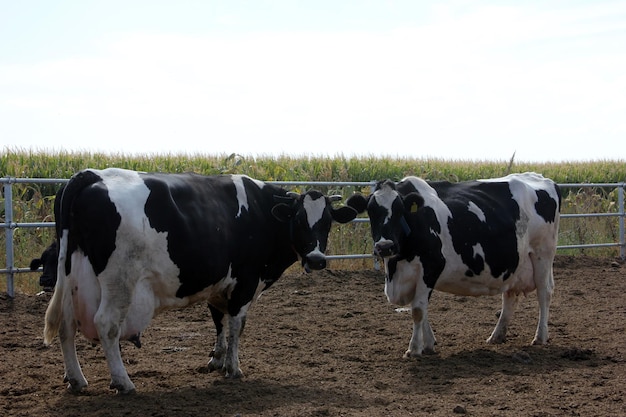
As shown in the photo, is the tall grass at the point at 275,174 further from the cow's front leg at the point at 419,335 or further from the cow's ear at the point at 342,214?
the cow's front leg at the point at 419,335

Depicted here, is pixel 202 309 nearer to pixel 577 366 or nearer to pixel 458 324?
pixel 458 324

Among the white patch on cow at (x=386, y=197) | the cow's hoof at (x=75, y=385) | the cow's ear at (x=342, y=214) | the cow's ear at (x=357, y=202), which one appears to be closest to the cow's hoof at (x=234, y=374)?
the cow's hoof at (x=75, y=385)

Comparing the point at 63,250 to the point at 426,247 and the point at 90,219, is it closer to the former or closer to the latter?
the point at 90,219

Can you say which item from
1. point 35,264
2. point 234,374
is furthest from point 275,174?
point 234,374

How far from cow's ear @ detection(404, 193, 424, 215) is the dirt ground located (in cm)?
139

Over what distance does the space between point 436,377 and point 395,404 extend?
1.05 m

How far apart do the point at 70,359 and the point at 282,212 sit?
7.47 feet

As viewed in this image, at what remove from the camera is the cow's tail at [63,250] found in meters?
6.38

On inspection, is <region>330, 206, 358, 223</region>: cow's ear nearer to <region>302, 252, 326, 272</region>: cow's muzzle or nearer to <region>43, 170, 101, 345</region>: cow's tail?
<region>302, 252, 326, 272</region>: cow's muzzle

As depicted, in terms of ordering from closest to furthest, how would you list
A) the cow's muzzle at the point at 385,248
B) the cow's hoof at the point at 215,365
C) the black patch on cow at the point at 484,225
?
the cow's hoof at the point at 215,365, the cow's muzzle at the point at 385,248, the black patch on cow at the point at 484,225

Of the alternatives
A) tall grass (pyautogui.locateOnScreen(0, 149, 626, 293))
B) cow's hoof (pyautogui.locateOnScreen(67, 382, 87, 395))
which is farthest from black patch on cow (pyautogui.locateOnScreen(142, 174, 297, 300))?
tall grass (pyautogui.locateOnScreen(0, 149, 626, 293))

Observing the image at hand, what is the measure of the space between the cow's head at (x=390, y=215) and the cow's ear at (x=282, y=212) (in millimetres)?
863

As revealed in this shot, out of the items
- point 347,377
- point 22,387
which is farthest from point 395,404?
point 22,387

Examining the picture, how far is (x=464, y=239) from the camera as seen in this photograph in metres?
8.55
